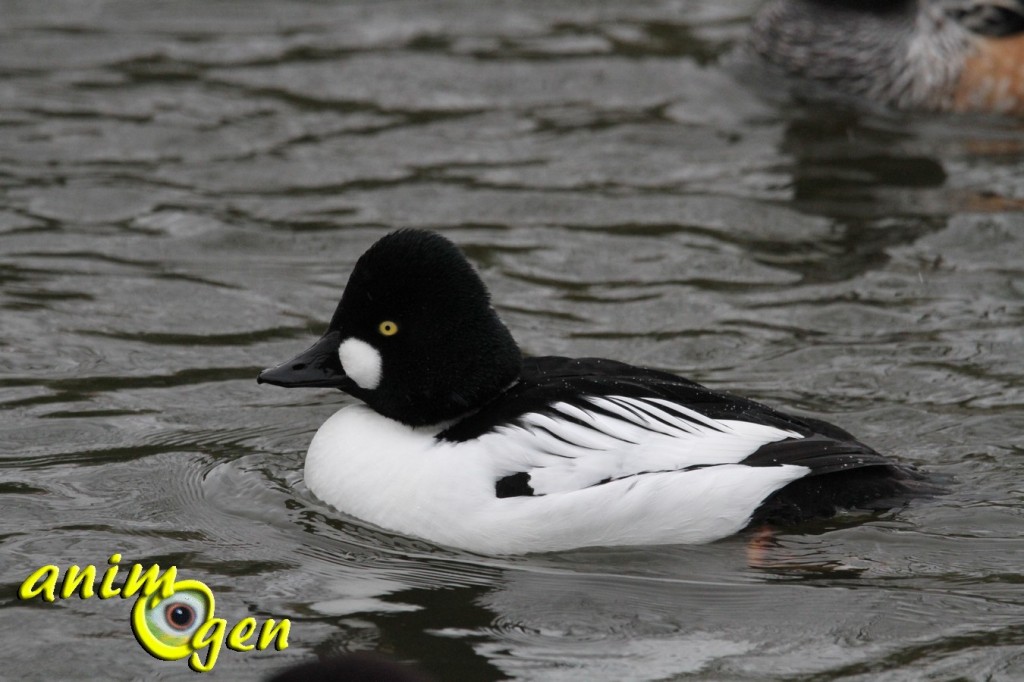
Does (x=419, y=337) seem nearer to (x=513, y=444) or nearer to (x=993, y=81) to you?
(x=513, y=444)

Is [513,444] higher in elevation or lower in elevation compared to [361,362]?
lower

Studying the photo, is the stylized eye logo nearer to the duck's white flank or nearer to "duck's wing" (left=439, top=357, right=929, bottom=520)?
the duck's white flank

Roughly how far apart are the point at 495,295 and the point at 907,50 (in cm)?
515

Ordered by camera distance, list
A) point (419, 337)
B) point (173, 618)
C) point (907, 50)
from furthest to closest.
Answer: point (907, 50) < point (419, 337) < point (173, 618)

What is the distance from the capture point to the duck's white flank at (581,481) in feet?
21.1

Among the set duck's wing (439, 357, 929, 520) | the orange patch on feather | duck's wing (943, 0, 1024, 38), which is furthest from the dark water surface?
duck's wing (943, 0, 1024, 38)

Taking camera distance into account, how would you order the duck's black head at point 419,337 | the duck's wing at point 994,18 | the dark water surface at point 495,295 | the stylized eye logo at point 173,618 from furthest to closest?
1. the duck's wing at point 994,18
2. the duck's black head at point 419,337
3. the dark water surface at point 495,295
4. the stylized eye logo at point 173,618

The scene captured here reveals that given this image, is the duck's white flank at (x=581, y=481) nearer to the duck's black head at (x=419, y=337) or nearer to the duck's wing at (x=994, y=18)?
the duck's black head at (x=419, y=337)

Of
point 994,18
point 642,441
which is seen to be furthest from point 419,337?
point 994,18

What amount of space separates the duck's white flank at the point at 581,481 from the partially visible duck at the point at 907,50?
7.06 metres

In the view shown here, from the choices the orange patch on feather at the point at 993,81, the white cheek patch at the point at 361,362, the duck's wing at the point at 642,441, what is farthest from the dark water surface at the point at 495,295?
the white cheek patch at the point at 361,362

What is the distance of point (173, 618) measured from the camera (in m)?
6.02

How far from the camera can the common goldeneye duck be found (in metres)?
6.48

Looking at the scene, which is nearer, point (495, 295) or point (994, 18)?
point (495, 295)
